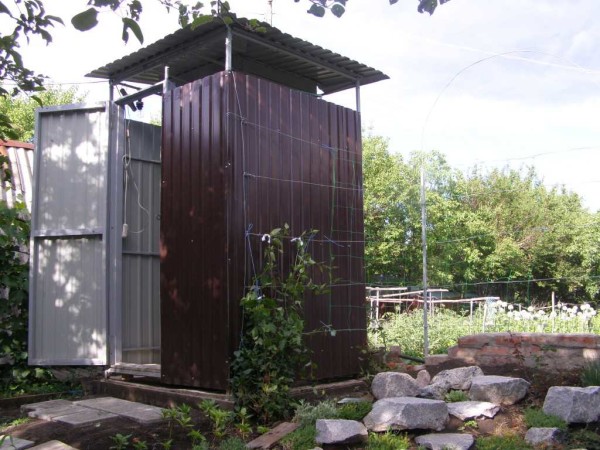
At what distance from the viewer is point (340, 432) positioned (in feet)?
14.5

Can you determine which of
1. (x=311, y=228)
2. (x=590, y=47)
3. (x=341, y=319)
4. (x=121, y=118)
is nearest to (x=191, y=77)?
(x=121, y=118)

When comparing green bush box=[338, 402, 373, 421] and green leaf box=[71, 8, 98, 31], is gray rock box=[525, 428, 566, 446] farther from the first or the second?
green leaf box=[71, 8, 98, 31]

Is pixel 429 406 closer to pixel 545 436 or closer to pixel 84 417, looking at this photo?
pixel 545 436

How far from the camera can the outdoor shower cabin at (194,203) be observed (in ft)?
18.7

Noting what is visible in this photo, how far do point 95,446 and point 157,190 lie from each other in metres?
3.56

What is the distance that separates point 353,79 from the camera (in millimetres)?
7164

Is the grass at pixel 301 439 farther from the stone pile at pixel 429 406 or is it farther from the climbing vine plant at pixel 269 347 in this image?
the climbing vine plant at pixel 269 347

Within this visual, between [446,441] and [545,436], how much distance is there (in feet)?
2.30

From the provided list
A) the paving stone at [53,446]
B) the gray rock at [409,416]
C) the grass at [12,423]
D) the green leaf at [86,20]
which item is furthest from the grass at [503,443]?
the grass at [12,423]

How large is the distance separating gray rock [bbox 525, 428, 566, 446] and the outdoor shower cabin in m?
2.29

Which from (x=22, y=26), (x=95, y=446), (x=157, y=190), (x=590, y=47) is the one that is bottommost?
(x=95, y=446)

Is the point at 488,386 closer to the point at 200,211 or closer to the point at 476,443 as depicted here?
the point at 476,443

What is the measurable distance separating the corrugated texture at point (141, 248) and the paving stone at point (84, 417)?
1283 mm

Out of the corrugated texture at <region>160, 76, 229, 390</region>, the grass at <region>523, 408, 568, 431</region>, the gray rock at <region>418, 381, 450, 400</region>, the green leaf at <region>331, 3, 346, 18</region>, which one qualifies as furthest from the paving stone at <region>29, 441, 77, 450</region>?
the green leaf at <region>331, 3, 346, 18</region>
